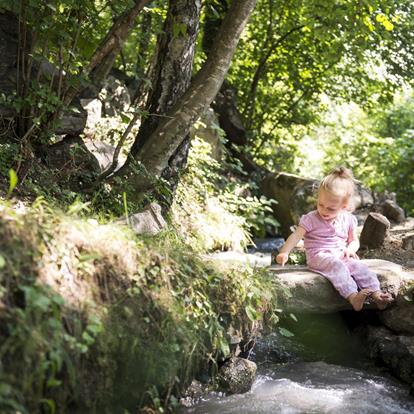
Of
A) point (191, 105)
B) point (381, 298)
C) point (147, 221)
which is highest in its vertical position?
point (191, 105)

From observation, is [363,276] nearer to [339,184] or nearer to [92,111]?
[339,184]

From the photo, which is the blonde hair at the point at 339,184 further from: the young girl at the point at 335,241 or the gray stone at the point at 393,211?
the gray stone at the point at 393,211

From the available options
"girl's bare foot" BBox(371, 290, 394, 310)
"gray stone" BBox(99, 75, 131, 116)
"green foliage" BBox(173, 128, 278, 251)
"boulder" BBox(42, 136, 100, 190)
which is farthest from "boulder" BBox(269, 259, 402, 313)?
"gray stone" BBox(99, 75, 131, 116)

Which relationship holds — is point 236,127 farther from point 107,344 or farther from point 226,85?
point 107,344

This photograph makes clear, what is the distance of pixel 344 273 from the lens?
456 centimetres

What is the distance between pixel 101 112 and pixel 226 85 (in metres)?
3.99

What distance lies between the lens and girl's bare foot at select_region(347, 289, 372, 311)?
14.2 ft

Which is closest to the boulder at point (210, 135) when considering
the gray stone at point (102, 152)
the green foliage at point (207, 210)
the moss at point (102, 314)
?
the green foliage at point (207, 210)

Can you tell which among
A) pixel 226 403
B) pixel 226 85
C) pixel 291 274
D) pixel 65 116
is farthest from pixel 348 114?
pixel 226 403

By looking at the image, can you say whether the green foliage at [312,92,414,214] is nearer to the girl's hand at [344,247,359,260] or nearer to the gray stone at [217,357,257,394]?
the girl's hand at [344,247,359,260]

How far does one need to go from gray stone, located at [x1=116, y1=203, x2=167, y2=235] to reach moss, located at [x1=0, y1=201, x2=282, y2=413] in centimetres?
37

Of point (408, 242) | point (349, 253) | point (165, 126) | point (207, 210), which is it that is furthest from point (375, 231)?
point (165, 126)

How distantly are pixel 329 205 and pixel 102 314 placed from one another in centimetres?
263

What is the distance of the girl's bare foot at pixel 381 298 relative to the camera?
4293 mm
